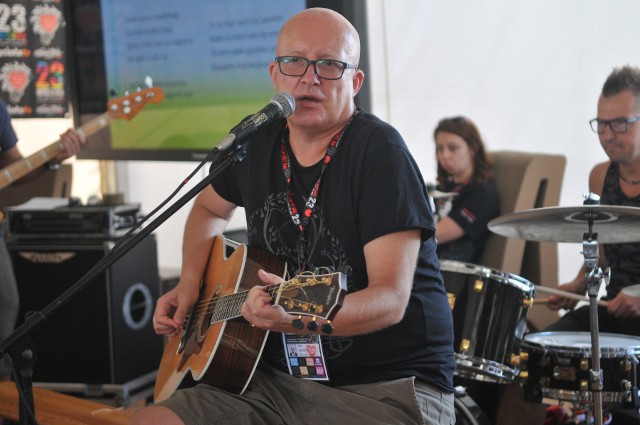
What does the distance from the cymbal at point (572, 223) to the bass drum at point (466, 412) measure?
1.71ft

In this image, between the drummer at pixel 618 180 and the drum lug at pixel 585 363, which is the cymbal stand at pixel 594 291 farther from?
the drummer at pixel 618 180

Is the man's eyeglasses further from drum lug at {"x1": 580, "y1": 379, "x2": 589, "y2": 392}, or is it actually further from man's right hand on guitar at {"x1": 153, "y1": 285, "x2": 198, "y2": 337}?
drum lug at {"x1": 580, "y1": 379, "x2": 589, "y2": 392}

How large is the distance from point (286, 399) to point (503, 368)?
0.97m

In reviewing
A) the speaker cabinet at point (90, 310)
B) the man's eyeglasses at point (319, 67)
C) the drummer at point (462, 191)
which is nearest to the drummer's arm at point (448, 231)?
the drummer at point (462, 191)

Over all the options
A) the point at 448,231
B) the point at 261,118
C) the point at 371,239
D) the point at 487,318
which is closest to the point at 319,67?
the point at 261,118

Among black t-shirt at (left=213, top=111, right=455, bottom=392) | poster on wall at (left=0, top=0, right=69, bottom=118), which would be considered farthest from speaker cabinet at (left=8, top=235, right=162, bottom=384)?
black t-shirt at (left=213, top=111, right=455, bottom=392)

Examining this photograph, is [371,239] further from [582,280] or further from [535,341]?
[582,280]

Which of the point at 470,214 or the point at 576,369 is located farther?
the point at 470,214

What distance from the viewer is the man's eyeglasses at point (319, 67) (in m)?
2.02

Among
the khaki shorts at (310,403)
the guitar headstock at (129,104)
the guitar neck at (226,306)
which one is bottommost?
the khaki shorts at (310,403)

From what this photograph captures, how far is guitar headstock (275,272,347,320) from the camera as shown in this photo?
1612 millimetres

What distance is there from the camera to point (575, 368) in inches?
104

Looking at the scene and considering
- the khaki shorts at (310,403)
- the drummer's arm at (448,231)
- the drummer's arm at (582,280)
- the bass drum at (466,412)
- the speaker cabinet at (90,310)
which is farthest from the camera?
the speaker cabinet at (90,310)

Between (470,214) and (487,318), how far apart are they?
0.87m
